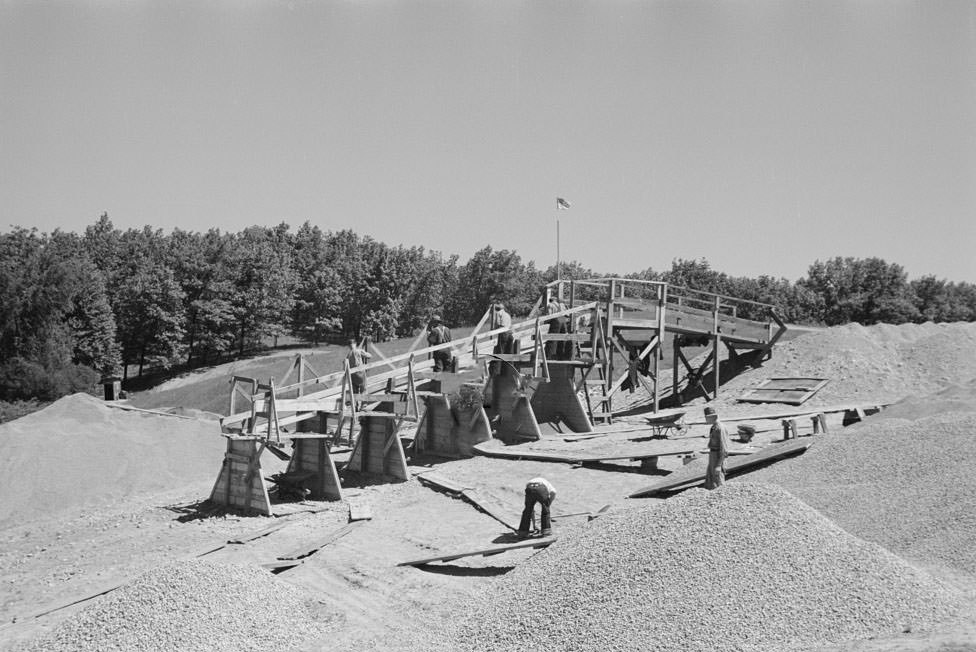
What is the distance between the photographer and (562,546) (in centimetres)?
1284

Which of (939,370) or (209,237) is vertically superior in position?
(209,237)

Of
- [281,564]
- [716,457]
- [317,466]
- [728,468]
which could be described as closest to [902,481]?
[716,457]

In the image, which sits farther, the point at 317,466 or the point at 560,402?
the point at 560,402

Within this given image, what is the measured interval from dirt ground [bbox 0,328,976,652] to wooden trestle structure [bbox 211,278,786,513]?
0.95 m

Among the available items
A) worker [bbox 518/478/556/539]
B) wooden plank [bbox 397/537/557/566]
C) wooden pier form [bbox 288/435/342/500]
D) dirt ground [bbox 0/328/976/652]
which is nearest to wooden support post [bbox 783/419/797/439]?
dirt ground [bbox 0/328/976/652]

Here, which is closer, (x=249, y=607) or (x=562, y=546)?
(x=249, y=607)

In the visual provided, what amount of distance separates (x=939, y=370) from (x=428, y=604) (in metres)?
23.8

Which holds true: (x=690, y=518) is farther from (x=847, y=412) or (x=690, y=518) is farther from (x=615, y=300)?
(x=615, y=300)

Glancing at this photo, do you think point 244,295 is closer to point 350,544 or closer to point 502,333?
point 502,333

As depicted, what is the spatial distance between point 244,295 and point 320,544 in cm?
5022

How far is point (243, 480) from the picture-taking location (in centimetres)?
1803

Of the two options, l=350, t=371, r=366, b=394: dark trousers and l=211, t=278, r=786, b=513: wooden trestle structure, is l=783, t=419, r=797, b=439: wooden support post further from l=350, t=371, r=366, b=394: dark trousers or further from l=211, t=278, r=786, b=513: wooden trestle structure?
l=350, t=371, r=366, b=394: dark trousers

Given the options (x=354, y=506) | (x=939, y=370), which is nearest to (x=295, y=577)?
(x=354, y=506)

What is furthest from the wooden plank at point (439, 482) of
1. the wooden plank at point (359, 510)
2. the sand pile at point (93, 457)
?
the sand pile at point (93, 457)
